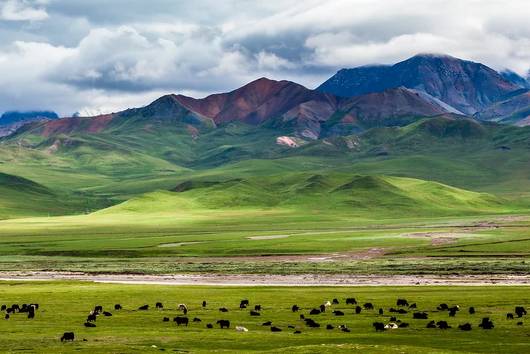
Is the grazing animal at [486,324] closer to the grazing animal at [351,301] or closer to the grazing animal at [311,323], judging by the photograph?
the grazing animal at [311,323]

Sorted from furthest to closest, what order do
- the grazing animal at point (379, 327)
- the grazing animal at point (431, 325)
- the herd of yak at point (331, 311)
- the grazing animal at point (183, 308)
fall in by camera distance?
the grazing animal at point (183, 308) → the grazing animal at point (431, 325) → the herd of yak at point (331, 311) → the grazing animal at point (379, 327)

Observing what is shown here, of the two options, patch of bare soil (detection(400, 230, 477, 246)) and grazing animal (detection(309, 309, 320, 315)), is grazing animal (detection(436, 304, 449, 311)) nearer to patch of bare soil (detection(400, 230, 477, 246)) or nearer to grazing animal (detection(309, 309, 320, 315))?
grazing animal (detection(309, 309, 320, 315))

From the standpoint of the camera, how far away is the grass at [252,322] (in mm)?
45156

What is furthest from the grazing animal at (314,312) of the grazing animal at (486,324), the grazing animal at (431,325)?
the grazing animal at (486,324)

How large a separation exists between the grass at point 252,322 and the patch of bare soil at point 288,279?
9181 millimetres

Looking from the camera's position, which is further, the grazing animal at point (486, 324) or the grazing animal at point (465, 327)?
the grazing animal at point (486, 324)

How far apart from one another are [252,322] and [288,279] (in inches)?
1824

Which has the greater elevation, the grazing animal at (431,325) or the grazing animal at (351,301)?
the grazing animal at (351,301)

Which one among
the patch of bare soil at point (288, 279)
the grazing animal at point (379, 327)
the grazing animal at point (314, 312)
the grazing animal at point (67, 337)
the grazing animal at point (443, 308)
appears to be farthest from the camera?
the patch of bare soil at point (288, 279)

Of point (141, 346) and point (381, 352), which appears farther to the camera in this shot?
point (141, 346)

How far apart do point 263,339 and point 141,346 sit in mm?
7273

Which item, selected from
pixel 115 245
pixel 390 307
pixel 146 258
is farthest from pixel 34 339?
pixel 115 245

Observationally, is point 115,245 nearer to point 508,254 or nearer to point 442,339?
point 508,254

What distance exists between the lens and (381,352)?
40.5 meters
